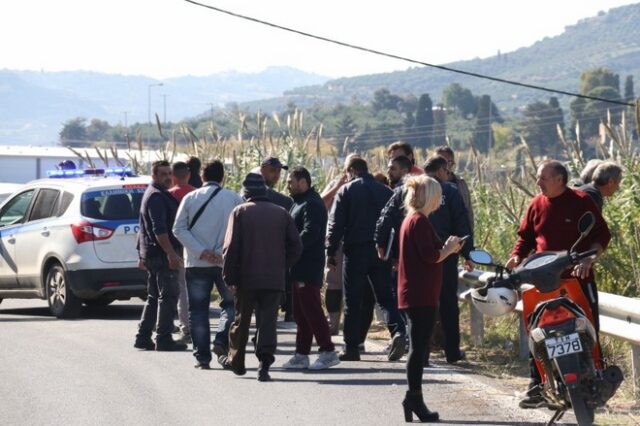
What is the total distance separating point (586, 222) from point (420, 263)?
1384 mm

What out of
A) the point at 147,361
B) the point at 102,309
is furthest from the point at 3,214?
the point at 147,361

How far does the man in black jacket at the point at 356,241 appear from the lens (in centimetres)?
1334

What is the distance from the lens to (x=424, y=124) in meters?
179

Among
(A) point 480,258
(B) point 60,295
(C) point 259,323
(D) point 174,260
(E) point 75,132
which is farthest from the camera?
(E) point 75,132

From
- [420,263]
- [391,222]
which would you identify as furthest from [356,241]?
[420,263]

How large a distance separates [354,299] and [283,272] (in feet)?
4.51

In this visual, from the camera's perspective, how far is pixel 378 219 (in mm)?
13078

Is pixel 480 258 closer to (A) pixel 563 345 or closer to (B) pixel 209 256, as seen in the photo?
(A) pixel 563 345

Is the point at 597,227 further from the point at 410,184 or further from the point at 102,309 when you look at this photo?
the point at 102,309

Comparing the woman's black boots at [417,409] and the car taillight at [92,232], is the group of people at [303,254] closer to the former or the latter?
the woman's black boots at [417,409]

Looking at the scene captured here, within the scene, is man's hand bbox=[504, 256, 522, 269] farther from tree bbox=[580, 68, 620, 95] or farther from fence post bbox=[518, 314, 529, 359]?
tree bbox=[580, 68, 620, 95]

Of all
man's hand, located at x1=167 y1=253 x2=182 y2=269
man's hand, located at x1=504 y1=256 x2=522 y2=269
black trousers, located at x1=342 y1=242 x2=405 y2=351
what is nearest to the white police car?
man's hand, located at x1=167 y1=253 x2=182 y2=269

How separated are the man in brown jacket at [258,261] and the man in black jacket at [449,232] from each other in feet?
4.53

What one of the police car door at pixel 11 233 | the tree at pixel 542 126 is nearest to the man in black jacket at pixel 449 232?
the police car door at pixel 11 233
